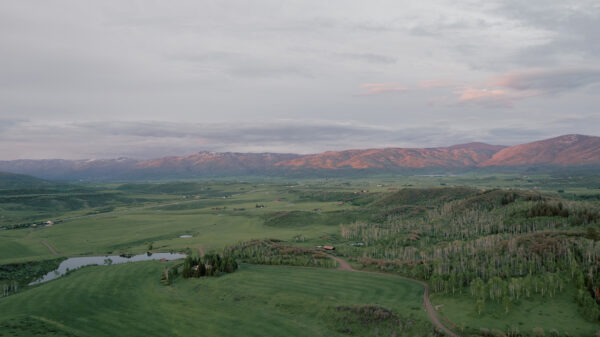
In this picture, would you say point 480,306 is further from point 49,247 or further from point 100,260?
point 49,247

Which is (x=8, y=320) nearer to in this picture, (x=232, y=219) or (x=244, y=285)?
(x=244, y=285)

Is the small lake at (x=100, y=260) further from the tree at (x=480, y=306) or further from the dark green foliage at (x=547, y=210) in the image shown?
the dark green foliage at (x=547, y=210)

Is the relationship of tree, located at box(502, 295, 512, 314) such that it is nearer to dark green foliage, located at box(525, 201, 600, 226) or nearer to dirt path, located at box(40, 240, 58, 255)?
dark green foliage, located at box(525, 201, 600, 226)

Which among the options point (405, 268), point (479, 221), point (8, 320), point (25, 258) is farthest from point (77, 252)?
point (479, 221)

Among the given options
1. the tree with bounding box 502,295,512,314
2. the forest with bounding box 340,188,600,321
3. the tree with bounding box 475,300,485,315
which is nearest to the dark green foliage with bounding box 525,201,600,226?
the forest with bounding box 340,188,600,321

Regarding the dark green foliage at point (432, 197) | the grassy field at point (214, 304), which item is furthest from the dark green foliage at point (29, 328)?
the dark green foliage at point (432, 197)

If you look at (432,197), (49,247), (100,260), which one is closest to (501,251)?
(100,260)
